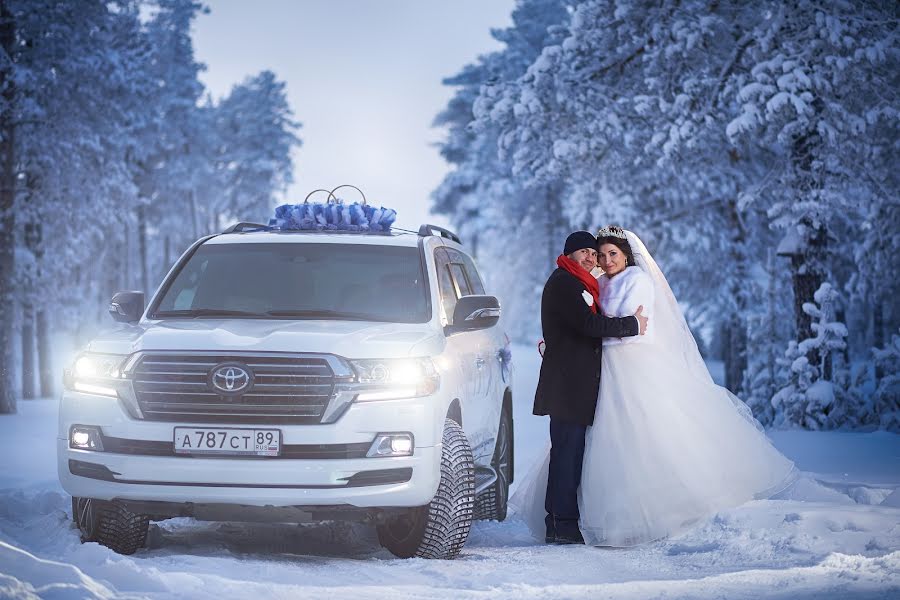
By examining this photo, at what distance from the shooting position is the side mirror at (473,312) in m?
7.20

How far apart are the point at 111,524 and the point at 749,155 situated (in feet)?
54.8

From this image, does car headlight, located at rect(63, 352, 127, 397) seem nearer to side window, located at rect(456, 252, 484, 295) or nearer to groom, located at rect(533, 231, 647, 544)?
groom, located at rect(533, 231, 647, 544)

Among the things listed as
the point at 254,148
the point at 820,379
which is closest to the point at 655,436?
the point at 820,379

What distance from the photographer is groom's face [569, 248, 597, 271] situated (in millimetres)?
7758

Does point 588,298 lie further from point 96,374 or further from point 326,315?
point 96,374

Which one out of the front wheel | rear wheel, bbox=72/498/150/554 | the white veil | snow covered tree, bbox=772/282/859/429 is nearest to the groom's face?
the white veil

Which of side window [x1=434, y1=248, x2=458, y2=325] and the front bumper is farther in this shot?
side window [x1=434, y1=248, x2=458, y2=325]

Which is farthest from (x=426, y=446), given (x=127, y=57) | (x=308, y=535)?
(x=127, y=57)

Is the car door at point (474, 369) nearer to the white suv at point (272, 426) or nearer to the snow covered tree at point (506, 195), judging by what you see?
the white suv at point (272, 426)

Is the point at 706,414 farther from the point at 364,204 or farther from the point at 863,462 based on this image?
the point at 863,462

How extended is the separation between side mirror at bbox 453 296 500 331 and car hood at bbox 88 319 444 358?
1.27 feet

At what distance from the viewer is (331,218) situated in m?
8.45

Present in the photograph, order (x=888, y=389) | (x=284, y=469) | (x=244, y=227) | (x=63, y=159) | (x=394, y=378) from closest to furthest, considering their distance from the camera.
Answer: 1. (x=284, y=469)
2. (x=394, y=378)
3. (x=244, y=227)
4. (x=888, y=389)
5. (x=63, y=159)

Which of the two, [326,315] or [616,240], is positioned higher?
[616,240]
